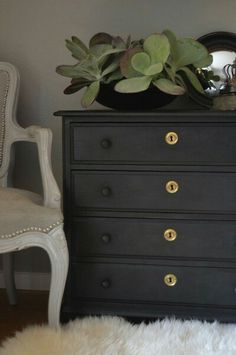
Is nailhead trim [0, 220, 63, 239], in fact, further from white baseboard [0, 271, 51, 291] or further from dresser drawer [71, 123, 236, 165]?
white baseboard [0, 271, 51, 291]

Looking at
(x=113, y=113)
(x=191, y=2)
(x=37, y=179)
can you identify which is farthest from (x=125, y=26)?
(x=37, y=179)

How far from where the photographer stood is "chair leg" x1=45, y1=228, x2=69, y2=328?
1.47 m

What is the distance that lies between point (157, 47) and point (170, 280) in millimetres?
741

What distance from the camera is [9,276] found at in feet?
6.20

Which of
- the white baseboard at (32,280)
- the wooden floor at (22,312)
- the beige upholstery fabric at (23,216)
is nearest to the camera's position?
the beige upholstery fabric at (23,216)

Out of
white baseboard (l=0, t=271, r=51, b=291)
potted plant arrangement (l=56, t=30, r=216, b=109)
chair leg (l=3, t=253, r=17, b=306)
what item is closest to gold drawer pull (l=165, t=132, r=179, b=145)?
potted plant arrangement (l=56, t=30, r=216, b=109)

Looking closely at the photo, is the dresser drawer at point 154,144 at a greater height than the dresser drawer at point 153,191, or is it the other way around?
the dresser drawer at point 154,144

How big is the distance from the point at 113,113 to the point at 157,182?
0.26 m

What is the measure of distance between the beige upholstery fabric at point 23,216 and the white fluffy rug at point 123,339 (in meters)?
0.34

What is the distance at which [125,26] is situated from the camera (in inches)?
76.0

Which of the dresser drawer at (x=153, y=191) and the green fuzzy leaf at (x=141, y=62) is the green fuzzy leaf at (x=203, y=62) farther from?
the dresser drawer at (x=153, y=191)

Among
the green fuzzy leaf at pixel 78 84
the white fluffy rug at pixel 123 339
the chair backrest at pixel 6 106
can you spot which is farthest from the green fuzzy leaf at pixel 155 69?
the white fluffy rug at pixel 123 339

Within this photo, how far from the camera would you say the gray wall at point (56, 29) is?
1890 mm

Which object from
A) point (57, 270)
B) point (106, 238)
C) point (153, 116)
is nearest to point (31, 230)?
point (57, 270)
